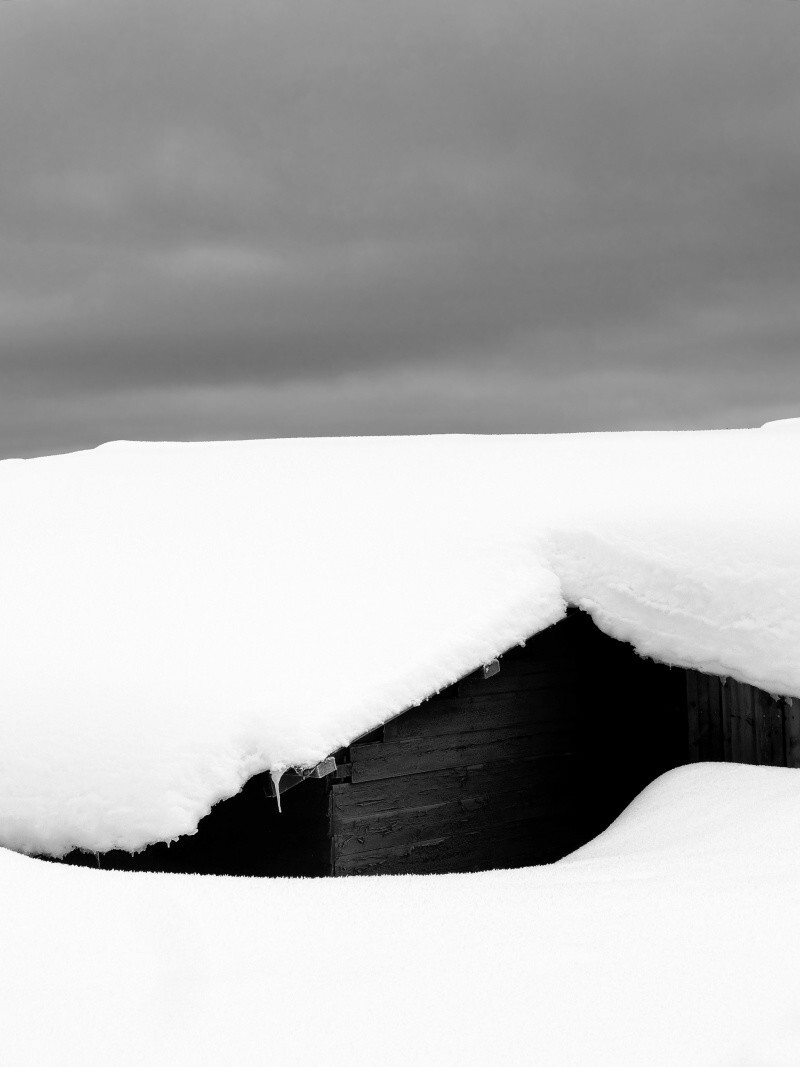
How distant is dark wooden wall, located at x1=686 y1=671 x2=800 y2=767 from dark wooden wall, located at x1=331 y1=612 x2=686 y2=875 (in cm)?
77

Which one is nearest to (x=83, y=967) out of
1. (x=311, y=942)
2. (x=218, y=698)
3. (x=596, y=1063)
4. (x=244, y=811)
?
(x=311, y=942)

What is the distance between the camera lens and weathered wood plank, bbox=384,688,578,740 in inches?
327

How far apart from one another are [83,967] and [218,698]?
3513 mm

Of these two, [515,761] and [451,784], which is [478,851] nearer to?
[451,784]

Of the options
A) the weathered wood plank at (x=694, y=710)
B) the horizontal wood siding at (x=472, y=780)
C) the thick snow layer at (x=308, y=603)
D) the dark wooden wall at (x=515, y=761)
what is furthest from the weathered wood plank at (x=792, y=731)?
the horizontal wood siding at (x=472, y=780)

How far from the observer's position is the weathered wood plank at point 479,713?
8312mm

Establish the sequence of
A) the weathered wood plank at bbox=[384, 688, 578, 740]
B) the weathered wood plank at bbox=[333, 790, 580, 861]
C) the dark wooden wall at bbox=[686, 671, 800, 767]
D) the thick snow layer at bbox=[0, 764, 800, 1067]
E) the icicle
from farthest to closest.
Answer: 1. the weathered wood plank at bbox=[384, 688, 578, 740]
2. the weathered wood plank at bbox=[333, 790, 580, 861]
3. the dark wooden wall at bbox=[686, 671, 800, 767]
4. the icicle
5. the thick snow layer at bbox=[0, 764, 800, 1067]

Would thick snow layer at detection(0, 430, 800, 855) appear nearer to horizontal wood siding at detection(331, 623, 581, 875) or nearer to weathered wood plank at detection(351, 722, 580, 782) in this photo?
horizontal wood siding at detection(331, 623, 581, 875)

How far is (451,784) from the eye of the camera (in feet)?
28.0

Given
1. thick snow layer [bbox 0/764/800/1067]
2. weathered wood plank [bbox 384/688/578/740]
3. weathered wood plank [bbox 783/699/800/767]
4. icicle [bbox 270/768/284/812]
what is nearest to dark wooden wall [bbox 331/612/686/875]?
weathered wood plank [bbox 384/688/578/740]

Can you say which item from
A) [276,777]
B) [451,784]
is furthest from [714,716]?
[276,777]

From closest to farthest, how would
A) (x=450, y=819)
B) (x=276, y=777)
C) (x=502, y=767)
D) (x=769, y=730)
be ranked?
(x=276, y=777)
(x=769, y=730)
(x=450, y=819)
(x=502, y=767)

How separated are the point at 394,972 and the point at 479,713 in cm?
544

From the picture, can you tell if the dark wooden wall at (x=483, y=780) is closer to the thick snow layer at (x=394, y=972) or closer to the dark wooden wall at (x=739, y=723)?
the dark wooden wall at (x=739, y=723)
